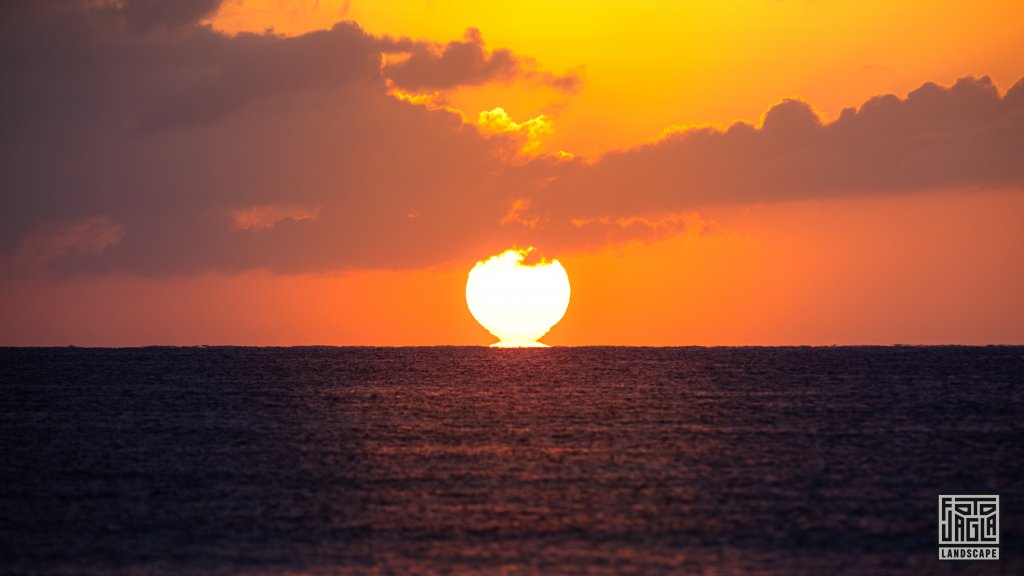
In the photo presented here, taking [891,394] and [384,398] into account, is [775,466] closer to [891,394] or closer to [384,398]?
[891,394]

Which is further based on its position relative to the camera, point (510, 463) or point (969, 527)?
point (510, 463)

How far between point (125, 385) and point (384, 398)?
689cm

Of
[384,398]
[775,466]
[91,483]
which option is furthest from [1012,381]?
[91,483]

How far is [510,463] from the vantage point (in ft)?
70.0

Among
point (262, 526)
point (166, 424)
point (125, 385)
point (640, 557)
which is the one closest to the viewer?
point (640, 557)

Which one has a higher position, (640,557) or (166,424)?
(166,424)

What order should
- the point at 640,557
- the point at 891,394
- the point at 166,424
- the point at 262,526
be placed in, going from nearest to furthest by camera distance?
the point at 640,557 → the point at 262,526 → the point at 166,424 → the point at 891,394

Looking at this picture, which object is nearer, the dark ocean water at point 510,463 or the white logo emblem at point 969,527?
the white logo emblem at point 969,527

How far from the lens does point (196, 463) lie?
21.8 meters

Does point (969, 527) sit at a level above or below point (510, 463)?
below

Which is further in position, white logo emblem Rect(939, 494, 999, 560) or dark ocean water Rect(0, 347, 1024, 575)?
dark ocean water Rect(0, 347, 1024, 575)

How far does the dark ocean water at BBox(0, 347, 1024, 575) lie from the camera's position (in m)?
17.1

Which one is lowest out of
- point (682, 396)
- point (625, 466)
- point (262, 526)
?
point (262, 526)

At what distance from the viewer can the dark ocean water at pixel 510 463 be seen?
1709 centimetres
